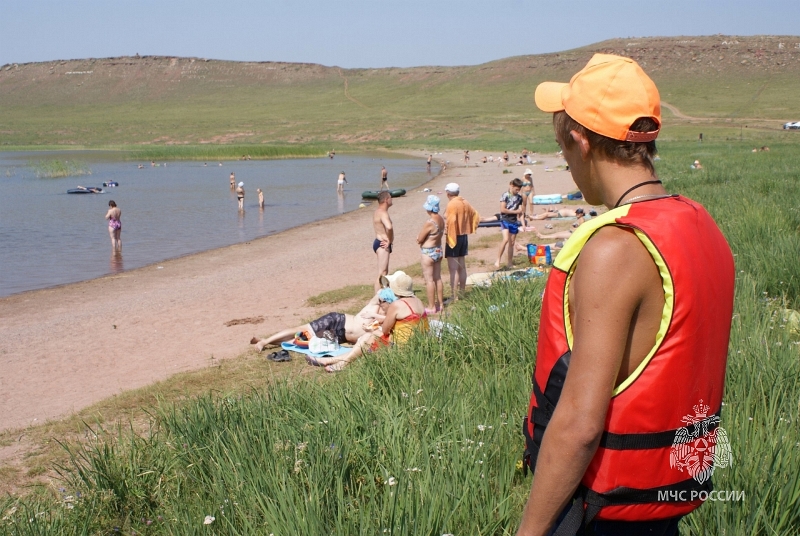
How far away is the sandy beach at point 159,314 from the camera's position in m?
8.83

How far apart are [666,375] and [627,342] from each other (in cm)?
10

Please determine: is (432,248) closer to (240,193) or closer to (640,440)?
(640,440)

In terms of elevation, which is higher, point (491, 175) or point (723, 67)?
point (723, 67)

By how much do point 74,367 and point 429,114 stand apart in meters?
97.0

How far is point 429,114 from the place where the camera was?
103 m

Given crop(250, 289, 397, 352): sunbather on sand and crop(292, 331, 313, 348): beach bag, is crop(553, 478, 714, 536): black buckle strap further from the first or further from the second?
crop(292, 331, 313, 348): beach bag

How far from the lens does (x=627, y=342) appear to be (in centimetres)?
154

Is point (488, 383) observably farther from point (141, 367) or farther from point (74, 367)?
point (74, 367)

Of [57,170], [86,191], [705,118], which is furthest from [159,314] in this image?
[705,118]

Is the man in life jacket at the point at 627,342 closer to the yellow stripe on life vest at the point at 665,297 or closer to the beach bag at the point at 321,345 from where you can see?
the yellow stripe on life vest at the point at 665,297

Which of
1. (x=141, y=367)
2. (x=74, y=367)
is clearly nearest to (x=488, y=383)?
(x=141, y=367)

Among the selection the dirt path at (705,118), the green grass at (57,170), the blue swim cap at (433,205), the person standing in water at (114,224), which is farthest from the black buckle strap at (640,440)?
the dirt path at (705,118)

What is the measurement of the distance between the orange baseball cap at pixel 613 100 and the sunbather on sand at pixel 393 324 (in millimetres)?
5232

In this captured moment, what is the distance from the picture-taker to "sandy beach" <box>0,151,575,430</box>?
8828 mm
